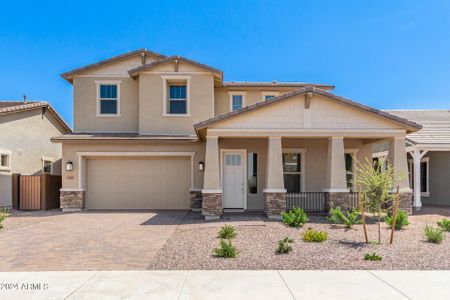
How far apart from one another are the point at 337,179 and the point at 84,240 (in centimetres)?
824

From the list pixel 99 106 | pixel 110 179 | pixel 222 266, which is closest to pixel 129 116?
pixel 99 106

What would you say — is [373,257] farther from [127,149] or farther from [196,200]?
[127,149]

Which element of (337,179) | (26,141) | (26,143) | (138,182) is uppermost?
(26,141)

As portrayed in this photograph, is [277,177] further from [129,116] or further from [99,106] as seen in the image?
[99,106]

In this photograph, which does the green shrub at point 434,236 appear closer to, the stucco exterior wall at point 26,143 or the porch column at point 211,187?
the porch column at point 211,187

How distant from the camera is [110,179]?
14.0 metres

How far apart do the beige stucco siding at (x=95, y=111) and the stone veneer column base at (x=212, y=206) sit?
5.85 metres

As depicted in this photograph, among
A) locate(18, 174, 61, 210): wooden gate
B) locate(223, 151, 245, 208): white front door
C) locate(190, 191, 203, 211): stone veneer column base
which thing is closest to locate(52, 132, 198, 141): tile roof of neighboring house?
locate(223, 151, 245, 208): white front door

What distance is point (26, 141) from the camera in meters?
16.1

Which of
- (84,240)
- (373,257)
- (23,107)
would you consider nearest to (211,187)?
(84,240)

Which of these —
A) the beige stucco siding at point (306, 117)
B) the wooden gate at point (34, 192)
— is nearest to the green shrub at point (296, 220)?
the beige stucco siding at point (306, 117)

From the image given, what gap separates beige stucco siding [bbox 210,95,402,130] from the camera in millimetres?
10930

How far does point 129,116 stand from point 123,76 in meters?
1.96
